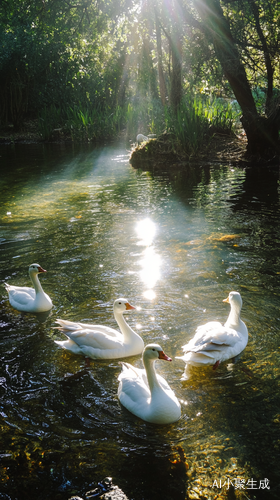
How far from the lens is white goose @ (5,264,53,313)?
5.22 metres

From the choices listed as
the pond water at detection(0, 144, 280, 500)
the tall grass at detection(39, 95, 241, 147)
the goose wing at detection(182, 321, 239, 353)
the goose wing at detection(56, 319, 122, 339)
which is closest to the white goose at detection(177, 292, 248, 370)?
the goose wing at detection(182, 321, 239, 353)

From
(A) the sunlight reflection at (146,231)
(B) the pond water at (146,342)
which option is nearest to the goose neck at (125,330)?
(B) the pond water at (146,342)

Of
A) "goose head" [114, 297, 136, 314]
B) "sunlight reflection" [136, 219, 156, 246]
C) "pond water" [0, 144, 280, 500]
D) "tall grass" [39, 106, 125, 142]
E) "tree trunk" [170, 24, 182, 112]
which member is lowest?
"pond water" [0, 144, 280, 500]

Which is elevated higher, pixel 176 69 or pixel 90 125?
pixel 176 69

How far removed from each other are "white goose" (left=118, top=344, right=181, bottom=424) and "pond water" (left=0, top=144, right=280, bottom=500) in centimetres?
10

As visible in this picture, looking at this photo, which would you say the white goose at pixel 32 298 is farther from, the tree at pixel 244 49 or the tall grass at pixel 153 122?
the tall grass at pixel 153 122

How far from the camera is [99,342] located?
427 centimetres

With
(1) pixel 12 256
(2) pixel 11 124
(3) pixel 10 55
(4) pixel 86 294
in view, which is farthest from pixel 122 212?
(2) pixel 11 124

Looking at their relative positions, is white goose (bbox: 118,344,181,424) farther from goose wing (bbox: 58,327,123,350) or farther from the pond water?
goose wing (bbox: 58,327,123,350)

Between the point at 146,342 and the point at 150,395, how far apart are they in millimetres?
1076

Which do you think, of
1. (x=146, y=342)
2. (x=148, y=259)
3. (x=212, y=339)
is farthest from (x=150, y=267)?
(x=212, y=339)

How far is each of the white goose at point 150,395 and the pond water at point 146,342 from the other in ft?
0.34

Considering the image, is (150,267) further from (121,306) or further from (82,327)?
(82,327)

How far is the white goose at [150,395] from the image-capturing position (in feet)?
10.7
